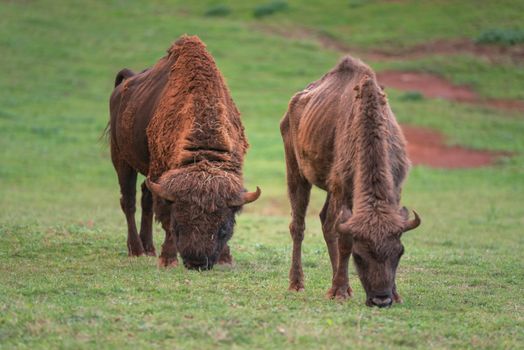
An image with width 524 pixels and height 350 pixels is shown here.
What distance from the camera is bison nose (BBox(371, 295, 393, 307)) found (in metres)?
9.20

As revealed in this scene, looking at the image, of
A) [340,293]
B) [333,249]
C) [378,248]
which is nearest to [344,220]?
[378,248]

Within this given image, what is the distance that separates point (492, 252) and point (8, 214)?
375 inches

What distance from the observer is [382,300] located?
362 inches

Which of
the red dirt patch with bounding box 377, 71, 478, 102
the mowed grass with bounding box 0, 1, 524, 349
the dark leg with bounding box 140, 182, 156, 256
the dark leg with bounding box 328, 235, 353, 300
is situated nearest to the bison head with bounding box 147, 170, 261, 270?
the mowed grass with bounding box 0, 1, 524, 349

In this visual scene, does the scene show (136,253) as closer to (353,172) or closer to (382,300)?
(353,172)

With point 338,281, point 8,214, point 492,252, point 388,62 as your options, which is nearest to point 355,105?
point 338,281

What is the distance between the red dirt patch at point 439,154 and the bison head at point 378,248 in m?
19.5

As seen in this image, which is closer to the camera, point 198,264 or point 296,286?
point 198,264

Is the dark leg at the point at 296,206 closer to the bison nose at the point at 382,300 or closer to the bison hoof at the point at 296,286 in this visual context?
the bison hoof at the point at 296,286

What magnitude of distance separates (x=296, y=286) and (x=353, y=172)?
204 cm

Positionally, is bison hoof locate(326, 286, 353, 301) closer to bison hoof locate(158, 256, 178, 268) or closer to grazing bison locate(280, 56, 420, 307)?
grazing bison locate(280, 56, 420, 307)

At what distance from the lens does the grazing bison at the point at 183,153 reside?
10.8m

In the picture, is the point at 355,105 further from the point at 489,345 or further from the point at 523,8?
the point at 523,8

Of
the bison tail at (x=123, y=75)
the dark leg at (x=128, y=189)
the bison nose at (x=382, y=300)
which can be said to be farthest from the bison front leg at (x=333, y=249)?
the bison tail at (x=123, y=75)
